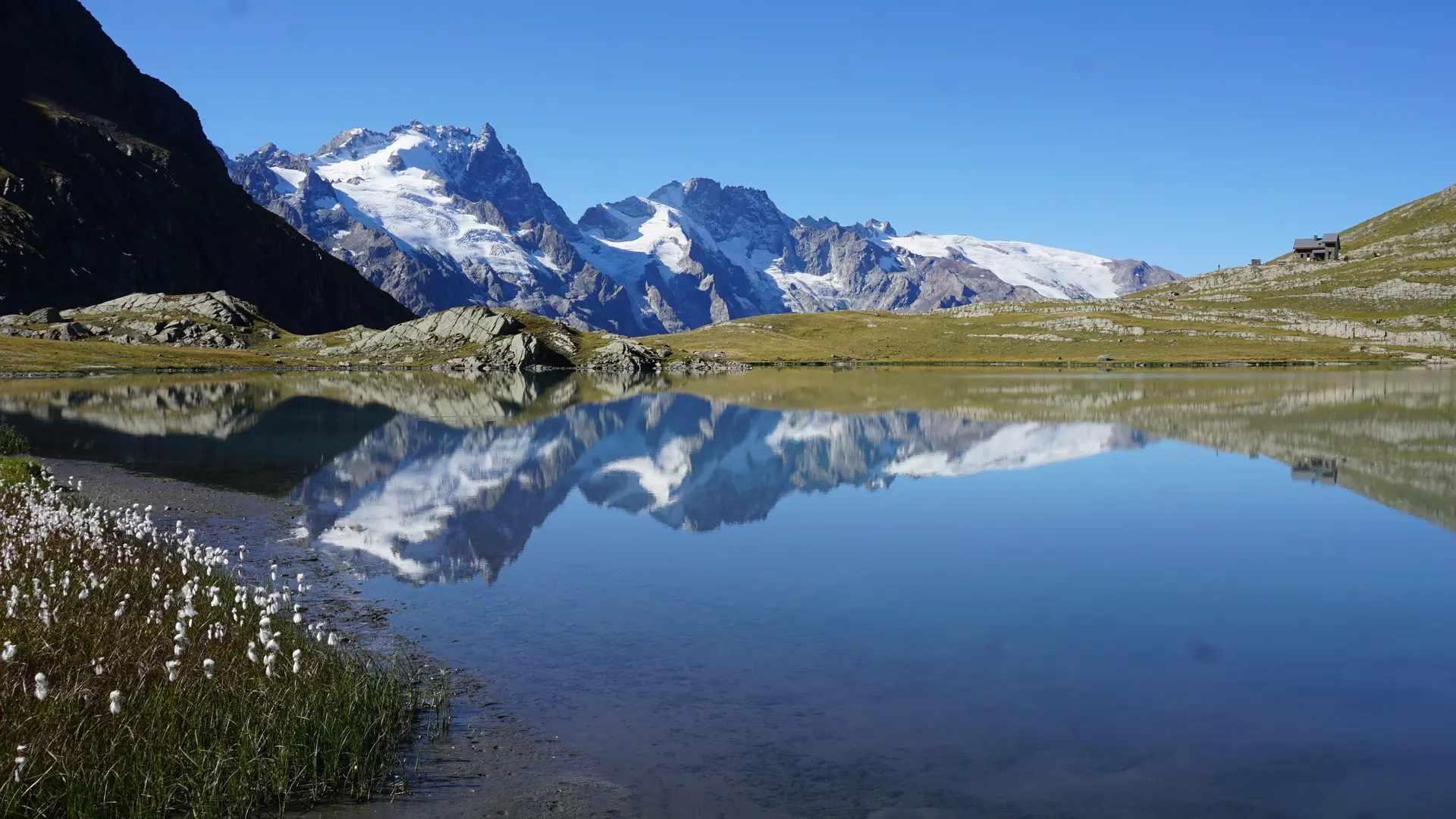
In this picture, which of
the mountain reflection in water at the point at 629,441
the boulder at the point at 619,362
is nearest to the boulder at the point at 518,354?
the boulder at the point at 619,362

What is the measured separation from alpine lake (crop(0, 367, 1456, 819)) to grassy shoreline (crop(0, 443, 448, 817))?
2816 millimetres

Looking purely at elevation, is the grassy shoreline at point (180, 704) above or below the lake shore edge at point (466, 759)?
above

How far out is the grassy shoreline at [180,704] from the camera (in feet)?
42.3

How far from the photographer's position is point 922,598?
25438 mm

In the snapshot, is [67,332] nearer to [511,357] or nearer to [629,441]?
[511,357]

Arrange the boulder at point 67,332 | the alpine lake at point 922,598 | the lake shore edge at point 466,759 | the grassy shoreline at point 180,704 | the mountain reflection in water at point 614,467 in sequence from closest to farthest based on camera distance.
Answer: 1. the grassy shoreline at point 180,704
2. the lake shore edge at point 466,759
3. the alpine lake at point 922,598
4. the mountain reflection in water at point 614,467
5. the boulder at point 67,332

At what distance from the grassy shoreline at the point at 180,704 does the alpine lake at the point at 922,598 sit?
282 centimetres

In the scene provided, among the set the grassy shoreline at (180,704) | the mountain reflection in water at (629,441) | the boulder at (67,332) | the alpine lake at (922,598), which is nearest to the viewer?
the grassy shoreline at (180,704)

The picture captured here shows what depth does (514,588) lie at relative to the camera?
26375 millimetres

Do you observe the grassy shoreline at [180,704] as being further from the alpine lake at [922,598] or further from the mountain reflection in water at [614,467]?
the mountain reflection in water at [614,467]

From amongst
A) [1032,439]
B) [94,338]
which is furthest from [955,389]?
[94,338]

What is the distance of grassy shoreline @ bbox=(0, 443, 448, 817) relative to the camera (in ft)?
42.3

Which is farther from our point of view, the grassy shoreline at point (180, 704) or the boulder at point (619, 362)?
the boulder at point (619, 362)

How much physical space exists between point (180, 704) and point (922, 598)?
16.5 m
